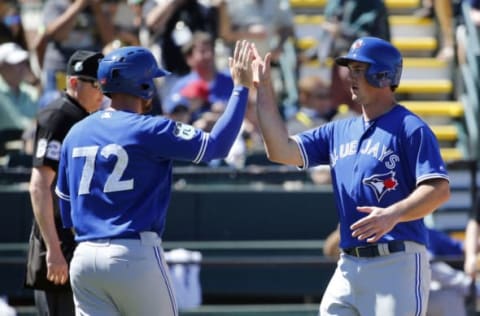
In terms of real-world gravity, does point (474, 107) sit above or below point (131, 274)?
below

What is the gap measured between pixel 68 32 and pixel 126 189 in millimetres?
5882

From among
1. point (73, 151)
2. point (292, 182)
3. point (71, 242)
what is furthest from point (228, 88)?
point (73, 151)

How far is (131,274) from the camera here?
5.32 meters

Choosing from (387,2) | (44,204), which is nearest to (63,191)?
(44,204)

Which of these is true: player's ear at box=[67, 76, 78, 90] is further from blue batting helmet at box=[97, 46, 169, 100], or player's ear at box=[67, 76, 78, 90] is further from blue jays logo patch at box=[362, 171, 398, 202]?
blue jays logo patch at box=[362, 171, 398, 202]

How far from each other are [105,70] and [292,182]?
4.30 meters

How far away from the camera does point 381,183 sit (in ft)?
17.9

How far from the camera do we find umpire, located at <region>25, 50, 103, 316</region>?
6113 mm

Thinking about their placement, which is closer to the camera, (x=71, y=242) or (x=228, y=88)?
(x=71, y=242)

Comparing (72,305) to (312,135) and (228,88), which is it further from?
(228,88)

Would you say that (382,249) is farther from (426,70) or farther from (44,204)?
(426,70)

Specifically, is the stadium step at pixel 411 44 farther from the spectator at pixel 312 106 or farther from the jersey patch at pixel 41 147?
the jersey patch at pixel 41 147

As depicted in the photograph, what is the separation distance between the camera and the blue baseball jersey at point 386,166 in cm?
539

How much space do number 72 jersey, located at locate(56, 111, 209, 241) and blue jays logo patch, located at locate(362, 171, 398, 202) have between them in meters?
0.81
